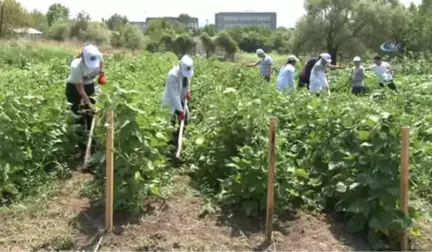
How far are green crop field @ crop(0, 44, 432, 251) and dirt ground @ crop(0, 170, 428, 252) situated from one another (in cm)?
2

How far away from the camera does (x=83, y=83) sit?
6.70 m

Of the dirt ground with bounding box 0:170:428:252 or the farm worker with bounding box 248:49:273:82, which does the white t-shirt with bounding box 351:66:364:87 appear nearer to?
the farm worker with bounding box 248:49:273:82

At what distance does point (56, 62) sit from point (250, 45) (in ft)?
238

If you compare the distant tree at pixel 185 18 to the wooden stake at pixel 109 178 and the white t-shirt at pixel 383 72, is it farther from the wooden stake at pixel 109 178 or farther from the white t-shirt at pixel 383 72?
the wooden stake at pixel 109 178

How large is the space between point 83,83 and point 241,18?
161m

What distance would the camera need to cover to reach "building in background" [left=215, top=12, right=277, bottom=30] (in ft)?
531

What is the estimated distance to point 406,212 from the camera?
4.60 meters

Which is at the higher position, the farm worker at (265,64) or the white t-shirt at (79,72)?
the white t-shirt at (79,72)

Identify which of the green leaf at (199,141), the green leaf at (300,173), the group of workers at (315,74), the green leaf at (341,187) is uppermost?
the group of workers at (315,74)

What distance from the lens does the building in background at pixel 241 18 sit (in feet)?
531

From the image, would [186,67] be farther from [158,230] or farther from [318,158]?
[158,230]

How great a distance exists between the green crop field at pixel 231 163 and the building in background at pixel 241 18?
15784 centimetres

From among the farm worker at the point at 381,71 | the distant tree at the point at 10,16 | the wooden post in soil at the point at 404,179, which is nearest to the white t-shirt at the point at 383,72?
the farm worker at the point at 381,71

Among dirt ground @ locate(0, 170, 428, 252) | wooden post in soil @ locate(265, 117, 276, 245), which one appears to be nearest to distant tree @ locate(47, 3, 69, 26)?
dirt ground @ locate(0, 170, 428, 252)
